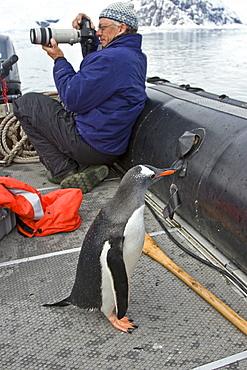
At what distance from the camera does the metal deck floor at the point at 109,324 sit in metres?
Result: 1.51

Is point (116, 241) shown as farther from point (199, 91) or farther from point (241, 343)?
point (199, 91)

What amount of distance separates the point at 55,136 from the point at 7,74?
117cm

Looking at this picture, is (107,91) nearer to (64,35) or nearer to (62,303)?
(64,35)

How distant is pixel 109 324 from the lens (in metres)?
1.71

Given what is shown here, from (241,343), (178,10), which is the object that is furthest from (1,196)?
(178,10)

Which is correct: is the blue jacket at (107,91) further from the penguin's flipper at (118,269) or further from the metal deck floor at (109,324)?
the penguin's flipper at (118,269)

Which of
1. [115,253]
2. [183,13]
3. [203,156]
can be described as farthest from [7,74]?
[183,13]

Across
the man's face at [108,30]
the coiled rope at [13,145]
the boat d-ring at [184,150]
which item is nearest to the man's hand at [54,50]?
the man's face at [108,30]

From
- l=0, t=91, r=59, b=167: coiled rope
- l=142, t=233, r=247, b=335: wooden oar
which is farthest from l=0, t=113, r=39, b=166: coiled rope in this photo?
l=142, t=233, r=247, b=335: wooden oar

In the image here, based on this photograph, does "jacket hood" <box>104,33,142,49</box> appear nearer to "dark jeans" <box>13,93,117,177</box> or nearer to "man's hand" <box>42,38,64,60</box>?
"man's hand" <box>42,38,64,60</box>

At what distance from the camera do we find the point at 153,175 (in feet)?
5.67

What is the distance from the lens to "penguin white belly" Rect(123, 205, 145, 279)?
5.32ft

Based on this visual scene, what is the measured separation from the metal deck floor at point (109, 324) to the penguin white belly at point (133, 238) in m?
0.26

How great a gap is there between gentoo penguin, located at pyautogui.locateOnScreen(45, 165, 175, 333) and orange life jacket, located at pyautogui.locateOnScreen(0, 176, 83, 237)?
762 mm
